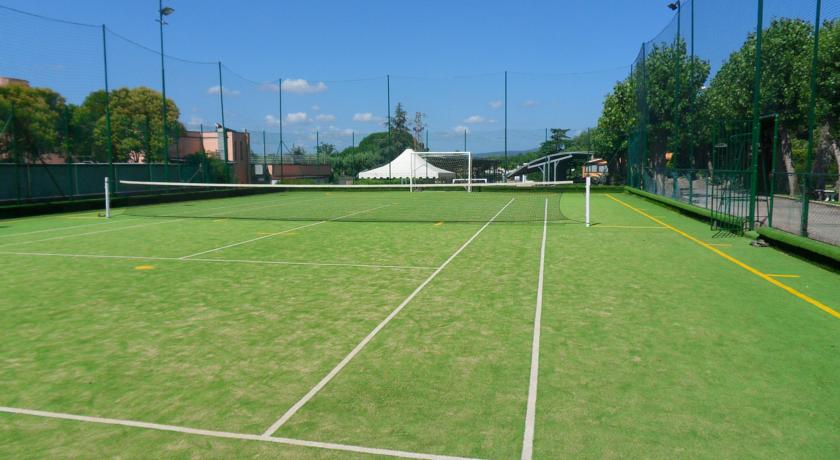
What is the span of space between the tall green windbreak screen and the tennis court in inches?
97.5

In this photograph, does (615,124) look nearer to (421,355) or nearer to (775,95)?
(775,95)

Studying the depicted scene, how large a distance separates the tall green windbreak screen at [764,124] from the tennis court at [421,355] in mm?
2477

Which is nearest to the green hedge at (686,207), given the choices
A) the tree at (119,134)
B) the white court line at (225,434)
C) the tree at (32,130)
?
the white court line at (225,434)

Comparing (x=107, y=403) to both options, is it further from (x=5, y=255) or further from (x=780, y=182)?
(x=780, y=182)

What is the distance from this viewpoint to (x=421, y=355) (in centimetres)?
581

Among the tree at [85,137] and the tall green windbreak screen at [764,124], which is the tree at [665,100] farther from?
the tree at [85,137]

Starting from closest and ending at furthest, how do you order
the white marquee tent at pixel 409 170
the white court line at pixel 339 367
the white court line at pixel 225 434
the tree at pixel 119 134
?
the white court line at pixel 225 434
the white court line at pixel 339 367
the tree at pixel 119 134
the white marquee tent at pixel 409 170

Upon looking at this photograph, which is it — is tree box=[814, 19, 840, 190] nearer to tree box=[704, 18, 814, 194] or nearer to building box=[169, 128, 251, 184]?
tree box=[704, 18, 814, 194]

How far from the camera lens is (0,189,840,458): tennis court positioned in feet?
13.4

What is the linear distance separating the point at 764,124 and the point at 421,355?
16.4 metres

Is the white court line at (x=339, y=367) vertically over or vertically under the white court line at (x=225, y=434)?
over

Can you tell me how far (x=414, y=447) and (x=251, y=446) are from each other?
44.1 inches

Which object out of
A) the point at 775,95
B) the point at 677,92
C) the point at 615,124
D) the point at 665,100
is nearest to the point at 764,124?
the point at 775,95

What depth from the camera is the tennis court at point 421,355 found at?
4.09 meters
